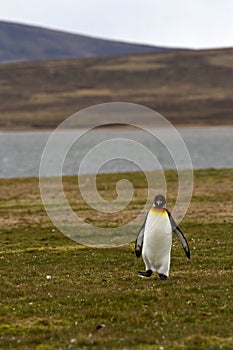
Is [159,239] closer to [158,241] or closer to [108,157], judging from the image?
[158,241]

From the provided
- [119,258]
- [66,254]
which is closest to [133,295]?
[119,258]

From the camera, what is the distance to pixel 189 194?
35.9 m

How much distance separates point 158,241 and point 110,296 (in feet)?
8.07

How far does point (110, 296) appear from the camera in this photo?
14273 mm

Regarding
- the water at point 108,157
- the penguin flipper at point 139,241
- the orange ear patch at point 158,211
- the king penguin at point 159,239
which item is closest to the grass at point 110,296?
the king penguin at point 159,239

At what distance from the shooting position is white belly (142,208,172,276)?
53.3ft

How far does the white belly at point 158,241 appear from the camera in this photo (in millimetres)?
16250

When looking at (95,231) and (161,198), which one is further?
(95,231)

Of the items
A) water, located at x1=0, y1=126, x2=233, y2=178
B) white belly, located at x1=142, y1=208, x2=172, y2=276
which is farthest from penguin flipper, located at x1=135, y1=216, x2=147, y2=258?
water, located at x1=0, y1=126, x2=233, y2=178

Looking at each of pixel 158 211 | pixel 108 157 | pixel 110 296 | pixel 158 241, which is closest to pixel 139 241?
pixel 158 241

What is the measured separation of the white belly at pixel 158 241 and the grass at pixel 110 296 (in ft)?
1.24

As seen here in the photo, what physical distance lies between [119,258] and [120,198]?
16430 mm

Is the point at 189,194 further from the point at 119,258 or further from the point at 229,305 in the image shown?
the point at 229,305

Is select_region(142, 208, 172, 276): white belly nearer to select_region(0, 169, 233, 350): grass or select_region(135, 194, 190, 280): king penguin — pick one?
select_region(135, 194, 190, 280): king penguin
